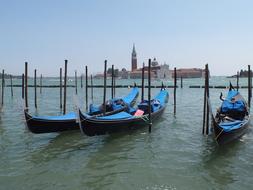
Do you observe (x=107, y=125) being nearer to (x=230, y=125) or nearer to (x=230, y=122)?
(x=230, y=125)

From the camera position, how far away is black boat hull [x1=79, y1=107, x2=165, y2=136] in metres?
10.5

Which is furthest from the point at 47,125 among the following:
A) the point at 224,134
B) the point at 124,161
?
the point at 224,134

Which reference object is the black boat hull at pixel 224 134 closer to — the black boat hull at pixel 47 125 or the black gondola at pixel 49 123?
the black gondola at pixel 49 123

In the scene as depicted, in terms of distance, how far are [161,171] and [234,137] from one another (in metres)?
3.51

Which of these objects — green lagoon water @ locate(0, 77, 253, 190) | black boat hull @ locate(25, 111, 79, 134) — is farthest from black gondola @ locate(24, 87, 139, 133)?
green lagoon water @ locate(0, 77, 253, 190)

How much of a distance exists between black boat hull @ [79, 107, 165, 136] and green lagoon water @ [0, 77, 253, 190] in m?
0.29

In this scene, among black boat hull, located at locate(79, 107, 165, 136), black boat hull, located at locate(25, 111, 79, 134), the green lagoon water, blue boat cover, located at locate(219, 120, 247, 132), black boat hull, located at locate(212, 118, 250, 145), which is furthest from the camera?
black boat hull, located at locate(25, 111, 79, 134)

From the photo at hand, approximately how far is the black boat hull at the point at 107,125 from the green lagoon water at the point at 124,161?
29 centimetres

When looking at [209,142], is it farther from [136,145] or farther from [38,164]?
[38,164]

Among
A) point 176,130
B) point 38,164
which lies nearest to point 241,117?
point 176,130

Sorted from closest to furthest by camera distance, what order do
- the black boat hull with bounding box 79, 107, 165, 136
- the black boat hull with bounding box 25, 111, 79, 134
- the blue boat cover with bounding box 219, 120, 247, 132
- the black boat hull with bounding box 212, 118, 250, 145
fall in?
1. the black boat hull with bounding box 212, 118, 250, 145
2. the blue boat cover with bounding box 219, 120, 247, 132
3. the black boat hull with bounding box 79, 107, 165, 136
4. the black boat hull with bounding box 25, 111, 79, 134

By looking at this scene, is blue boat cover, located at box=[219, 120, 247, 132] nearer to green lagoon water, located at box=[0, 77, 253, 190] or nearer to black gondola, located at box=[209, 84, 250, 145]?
black gondola, located at box=[209, 84, 250, 145]

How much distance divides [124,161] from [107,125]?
2421 millimetres

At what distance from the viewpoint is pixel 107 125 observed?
440 inches
